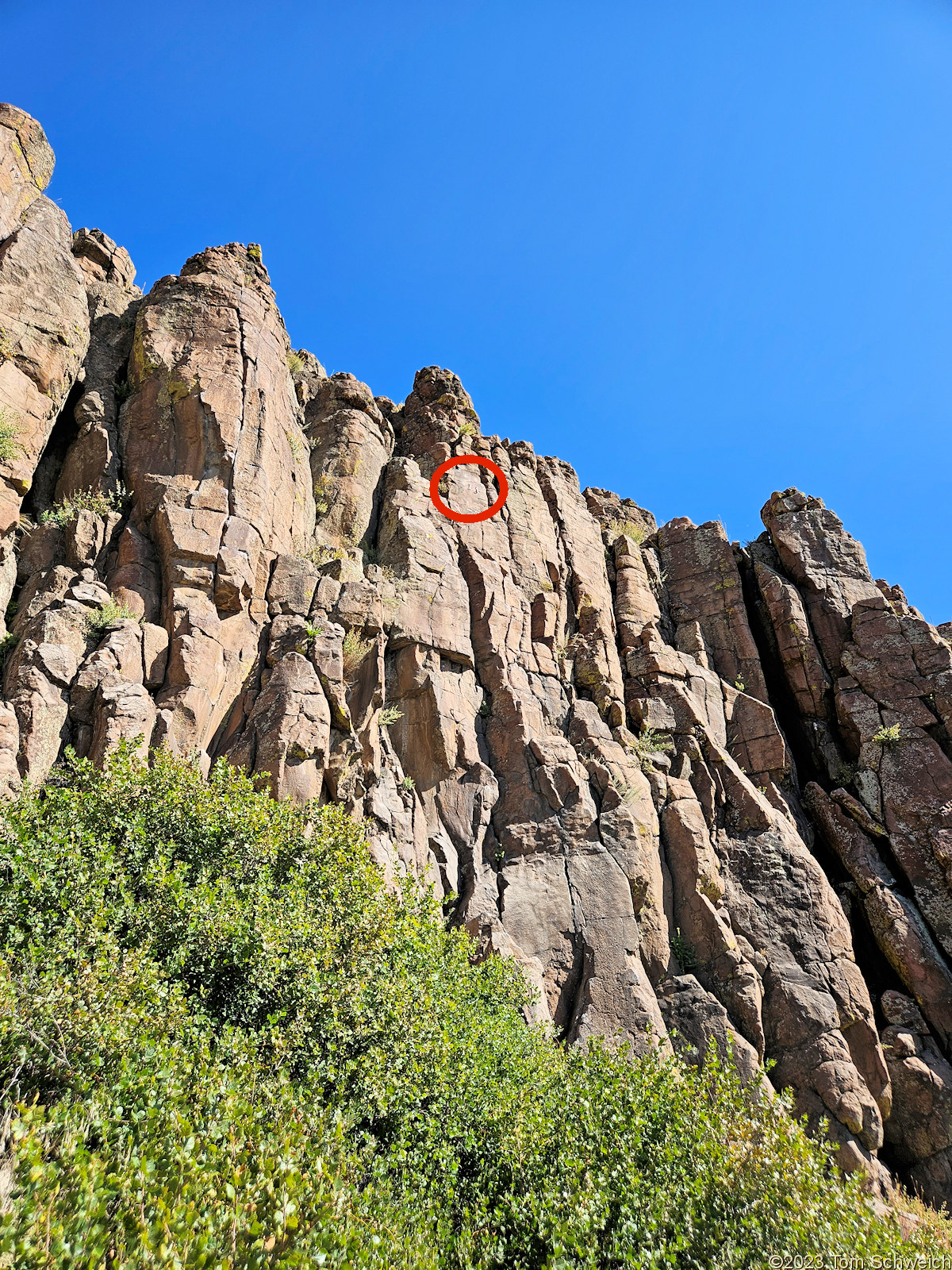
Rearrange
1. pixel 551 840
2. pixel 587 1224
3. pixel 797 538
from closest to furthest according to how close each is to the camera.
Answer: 1. pixel 587 1224
2. pixel 551 840
3. pixel 797 538

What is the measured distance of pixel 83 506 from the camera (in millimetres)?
20516

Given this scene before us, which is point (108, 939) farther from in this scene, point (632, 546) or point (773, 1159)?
point (632, 546)

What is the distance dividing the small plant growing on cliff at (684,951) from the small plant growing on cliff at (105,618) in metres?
18.1

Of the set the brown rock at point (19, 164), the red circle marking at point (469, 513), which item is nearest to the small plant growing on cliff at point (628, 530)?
the red circle marking at point (469, 513)

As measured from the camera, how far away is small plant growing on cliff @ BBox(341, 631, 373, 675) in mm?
21188

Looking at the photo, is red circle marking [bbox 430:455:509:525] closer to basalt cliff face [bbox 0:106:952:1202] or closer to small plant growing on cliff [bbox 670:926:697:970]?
basalt cliff face [bbox 0:106:952:1202]

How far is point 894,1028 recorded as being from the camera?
71.4 ft

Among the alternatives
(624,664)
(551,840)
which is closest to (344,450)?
(624,664)

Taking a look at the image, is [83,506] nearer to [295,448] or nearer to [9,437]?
[9,437]

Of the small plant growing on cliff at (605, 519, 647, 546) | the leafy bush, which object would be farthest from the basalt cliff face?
the small plant growing on cliff at (605, 519, 647, 546)

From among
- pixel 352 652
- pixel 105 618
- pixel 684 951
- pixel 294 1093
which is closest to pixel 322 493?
pixel 352 652

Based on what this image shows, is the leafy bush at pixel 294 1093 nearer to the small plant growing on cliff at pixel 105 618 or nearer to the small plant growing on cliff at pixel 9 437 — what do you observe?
the small plant growing on cliff at pixel 105 618

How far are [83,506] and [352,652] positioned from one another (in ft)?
29.1

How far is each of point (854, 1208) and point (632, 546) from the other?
1080 inches
